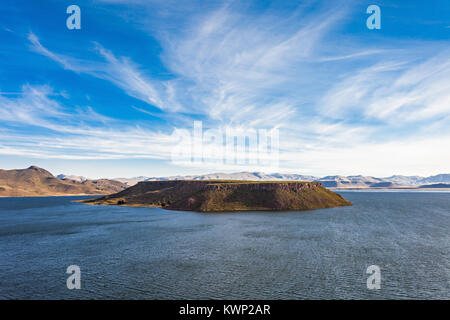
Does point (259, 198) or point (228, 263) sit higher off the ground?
point (259, 198)

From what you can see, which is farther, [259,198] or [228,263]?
[259,198]

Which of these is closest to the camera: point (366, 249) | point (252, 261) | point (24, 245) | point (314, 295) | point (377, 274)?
point (314, 295)

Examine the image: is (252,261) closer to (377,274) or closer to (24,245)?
(377,274)

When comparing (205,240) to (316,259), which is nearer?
(316,259)

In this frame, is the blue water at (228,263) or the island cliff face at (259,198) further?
the island cliff face at (259,198)

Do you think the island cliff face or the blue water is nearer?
the blue water

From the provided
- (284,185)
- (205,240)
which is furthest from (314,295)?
(284,185)
